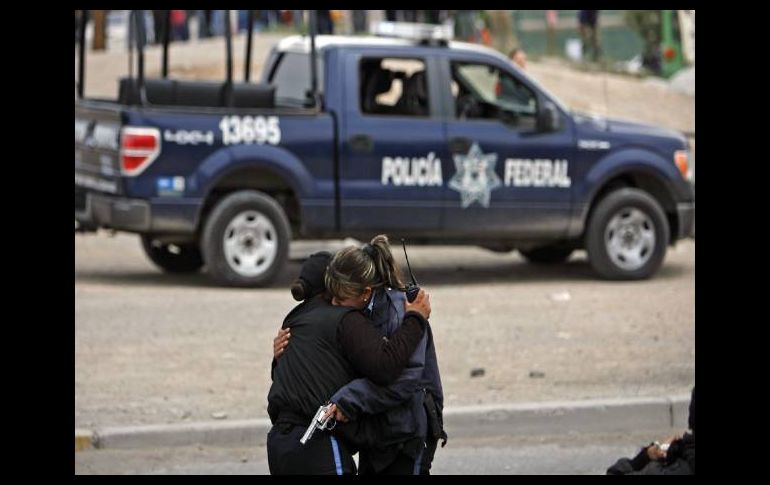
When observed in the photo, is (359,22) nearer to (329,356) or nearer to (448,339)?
(448,339)

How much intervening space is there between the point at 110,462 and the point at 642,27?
20.6 m

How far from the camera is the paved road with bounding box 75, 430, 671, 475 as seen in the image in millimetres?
8219

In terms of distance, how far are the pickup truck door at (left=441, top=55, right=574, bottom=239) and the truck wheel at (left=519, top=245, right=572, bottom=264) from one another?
139cm

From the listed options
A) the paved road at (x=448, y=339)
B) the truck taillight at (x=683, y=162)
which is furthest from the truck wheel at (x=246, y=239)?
the truck taillight at (x=683, y=162)

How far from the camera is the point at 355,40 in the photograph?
13953 millimetres

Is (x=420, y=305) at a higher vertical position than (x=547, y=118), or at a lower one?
lower

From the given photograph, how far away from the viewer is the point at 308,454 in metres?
5.34

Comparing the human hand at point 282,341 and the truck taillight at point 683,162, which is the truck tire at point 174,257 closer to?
the truck taillight at point 683,162

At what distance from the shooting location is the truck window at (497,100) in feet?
45.9

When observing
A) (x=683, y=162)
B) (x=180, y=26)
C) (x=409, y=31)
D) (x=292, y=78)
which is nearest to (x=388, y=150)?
(x=409, y=31)

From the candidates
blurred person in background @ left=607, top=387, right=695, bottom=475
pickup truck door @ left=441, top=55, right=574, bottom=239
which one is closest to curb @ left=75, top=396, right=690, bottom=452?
blurred person in background @ left=607, top=387, right=695, bottom=475

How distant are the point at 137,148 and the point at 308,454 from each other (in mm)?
7865

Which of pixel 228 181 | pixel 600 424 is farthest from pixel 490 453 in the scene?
pixel 228 181

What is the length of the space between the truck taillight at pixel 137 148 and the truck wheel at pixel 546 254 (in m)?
4.30
